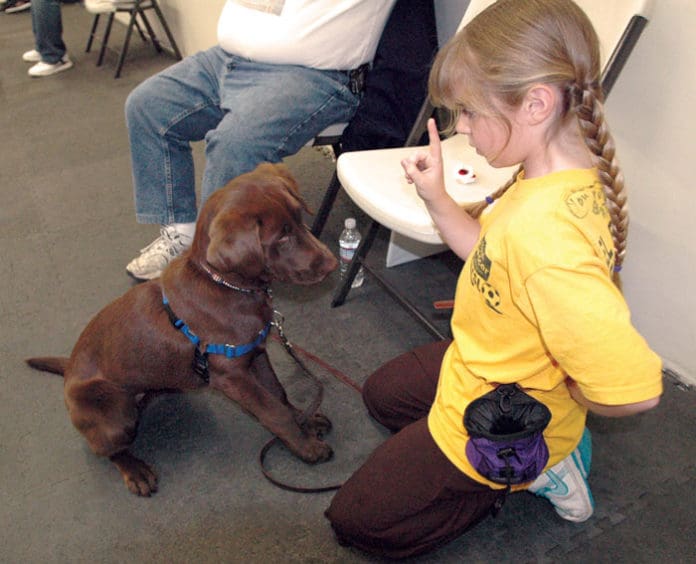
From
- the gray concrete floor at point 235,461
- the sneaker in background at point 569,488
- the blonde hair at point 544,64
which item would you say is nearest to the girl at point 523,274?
the blonde hair at point 544,64

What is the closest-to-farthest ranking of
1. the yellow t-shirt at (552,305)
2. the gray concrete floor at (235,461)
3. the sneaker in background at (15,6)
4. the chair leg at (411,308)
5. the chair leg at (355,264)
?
the yellow t-shirt at (552,305), the gray concrete floor at (235,461), the chair leg at (411,308), the chair leg at (355,264), the sneaker in background at (15,6)

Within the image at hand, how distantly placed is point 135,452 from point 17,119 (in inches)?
121

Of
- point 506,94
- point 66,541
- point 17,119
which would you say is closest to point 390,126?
point 506,94

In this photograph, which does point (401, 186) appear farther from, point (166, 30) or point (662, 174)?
point (166, 30)

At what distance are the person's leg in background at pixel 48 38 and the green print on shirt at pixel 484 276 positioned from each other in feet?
14.9

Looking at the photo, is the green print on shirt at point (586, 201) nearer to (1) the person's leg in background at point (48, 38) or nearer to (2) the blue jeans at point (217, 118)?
(2) the blue jeans at point (217, 118)

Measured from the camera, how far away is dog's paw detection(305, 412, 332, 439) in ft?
5.44

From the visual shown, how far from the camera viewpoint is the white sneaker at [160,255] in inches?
87.7

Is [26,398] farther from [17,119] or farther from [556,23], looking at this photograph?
[17,119]

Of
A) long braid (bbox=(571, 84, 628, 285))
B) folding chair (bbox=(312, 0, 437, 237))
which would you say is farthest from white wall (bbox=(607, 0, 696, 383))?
long braid (bbox=(571, 84, 628, 285))

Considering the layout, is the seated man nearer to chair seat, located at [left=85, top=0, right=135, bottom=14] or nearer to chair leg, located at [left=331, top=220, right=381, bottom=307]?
chair leg, located at [left=331, top=220, right=381, bottom=307]

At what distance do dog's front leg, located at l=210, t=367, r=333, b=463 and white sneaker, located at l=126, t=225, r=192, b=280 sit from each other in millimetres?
918

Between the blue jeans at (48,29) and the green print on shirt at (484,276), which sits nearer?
the green print on shirt at (484,276)

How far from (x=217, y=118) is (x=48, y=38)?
320 centimetres
